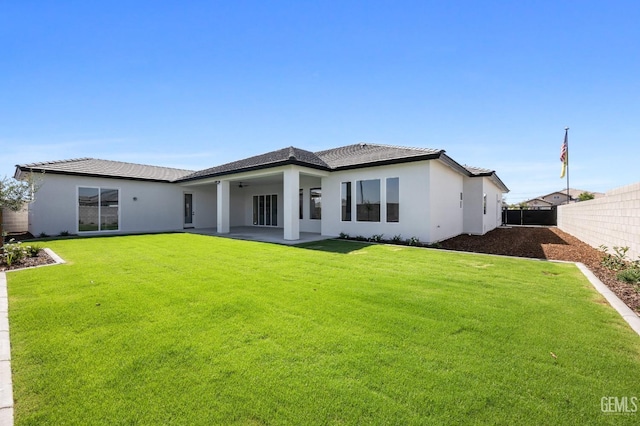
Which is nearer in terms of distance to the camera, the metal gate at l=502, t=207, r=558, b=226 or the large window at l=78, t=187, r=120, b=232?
the large window at l=78, t=187, r=120, b=232

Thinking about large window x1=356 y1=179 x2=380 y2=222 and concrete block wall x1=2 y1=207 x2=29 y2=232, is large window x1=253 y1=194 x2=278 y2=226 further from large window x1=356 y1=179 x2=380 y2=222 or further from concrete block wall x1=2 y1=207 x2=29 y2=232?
concrete block wall x1=2 y1=207 x2=29 y2=232

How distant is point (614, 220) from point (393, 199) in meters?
6.96

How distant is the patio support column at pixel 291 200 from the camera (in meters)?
12.5

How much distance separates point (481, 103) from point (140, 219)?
771 inches

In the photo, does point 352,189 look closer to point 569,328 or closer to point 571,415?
point 569,328

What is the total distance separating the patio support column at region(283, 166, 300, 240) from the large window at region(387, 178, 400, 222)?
156 inches

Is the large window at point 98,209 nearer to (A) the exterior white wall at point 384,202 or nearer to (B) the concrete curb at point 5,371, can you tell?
(A) the exterior white wall at point 384,202

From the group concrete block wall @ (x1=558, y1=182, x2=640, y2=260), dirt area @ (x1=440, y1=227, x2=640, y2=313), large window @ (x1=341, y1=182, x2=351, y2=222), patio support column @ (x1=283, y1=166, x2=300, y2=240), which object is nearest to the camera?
dirt area @ (x1=440, y1=227, x2=640, y2=313)

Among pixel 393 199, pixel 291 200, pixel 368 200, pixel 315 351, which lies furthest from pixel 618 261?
pixel 291 200

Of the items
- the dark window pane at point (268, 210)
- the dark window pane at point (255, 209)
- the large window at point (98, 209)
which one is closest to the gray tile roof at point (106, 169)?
the large window at point (98, 209)

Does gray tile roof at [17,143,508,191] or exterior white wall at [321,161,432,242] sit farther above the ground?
gray tile roof at [17,143,508,191]

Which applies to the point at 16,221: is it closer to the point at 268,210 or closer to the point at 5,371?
the point at 268,210

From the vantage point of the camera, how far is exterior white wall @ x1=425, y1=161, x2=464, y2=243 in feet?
37.8

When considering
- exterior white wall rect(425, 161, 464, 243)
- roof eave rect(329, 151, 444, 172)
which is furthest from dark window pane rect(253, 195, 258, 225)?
exterior white wall rect(425, 161, 464, 243)
